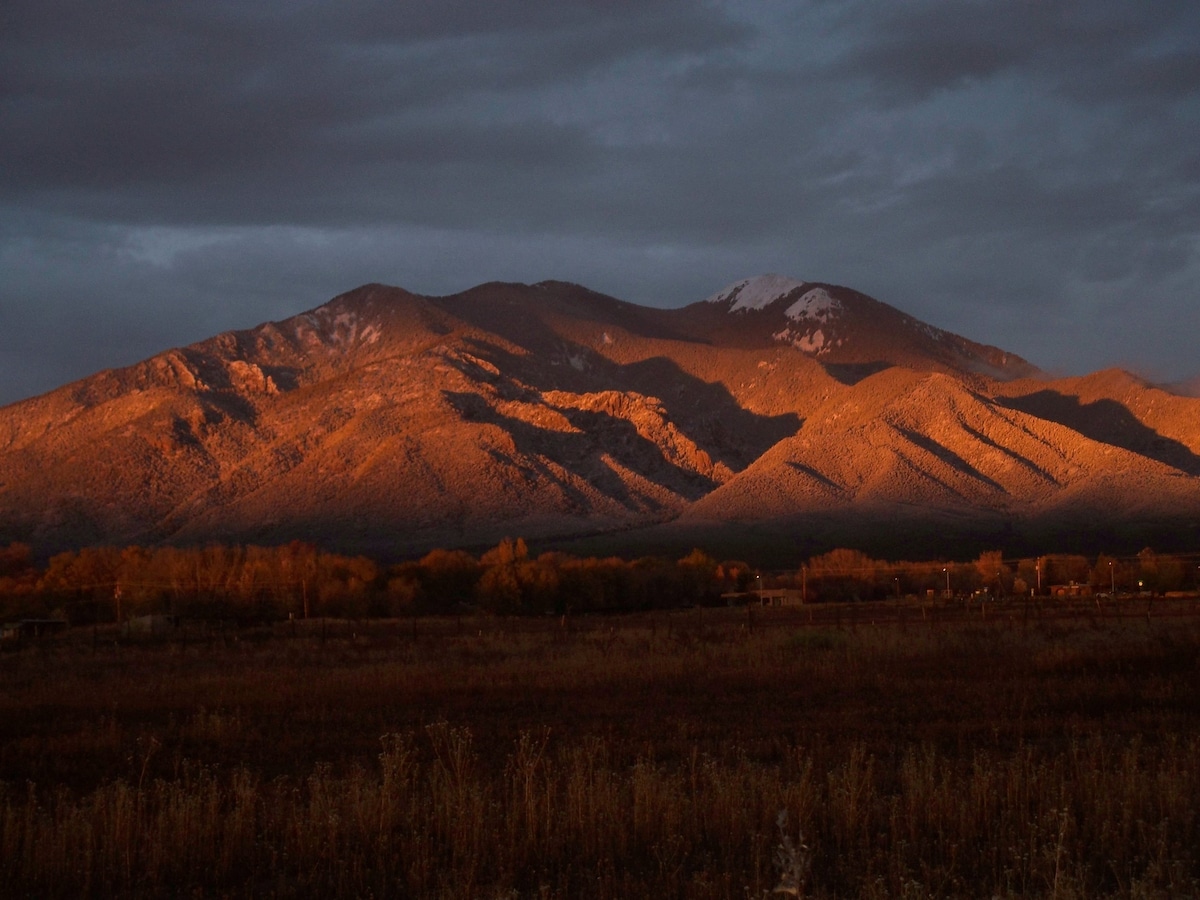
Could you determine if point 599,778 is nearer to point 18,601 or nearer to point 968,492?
point 18,601


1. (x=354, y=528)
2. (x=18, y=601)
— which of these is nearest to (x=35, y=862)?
(x=18, y=601)

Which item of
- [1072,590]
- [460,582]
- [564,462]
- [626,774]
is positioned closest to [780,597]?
[1072,590]

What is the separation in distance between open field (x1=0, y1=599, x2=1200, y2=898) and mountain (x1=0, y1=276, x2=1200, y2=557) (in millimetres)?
72258

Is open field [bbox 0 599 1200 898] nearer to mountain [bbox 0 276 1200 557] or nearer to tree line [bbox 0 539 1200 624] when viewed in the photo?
tree line [bbox 0 539 1200 624]

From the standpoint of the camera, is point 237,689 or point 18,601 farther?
point 18,601

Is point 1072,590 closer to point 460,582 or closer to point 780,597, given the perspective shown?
point 780,597

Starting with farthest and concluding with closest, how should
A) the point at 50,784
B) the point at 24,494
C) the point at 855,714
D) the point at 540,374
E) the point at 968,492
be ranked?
the point at 540,374 < the point at 24,494 < the point at 968,492 < the point at 855,714 < the point at 50,784

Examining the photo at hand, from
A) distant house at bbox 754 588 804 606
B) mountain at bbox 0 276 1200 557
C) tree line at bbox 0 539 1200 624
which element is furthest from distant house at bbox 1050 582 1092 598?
mountain at bbox 0 276 1200 557

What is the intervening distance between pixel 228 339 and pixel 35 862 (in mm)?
195785

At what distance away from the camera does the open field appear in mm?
9516

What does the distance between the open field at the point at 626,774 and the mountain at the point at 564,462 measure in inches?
2845

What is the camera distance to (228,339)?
646 feet

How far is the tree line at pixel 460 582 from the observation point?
6144 cm

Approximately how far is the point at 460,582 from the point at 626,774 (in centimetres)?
5823
